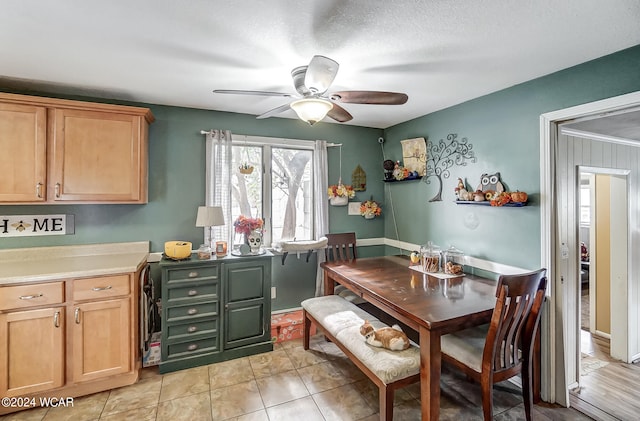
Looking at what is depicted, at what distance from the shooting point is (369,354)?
194 cm

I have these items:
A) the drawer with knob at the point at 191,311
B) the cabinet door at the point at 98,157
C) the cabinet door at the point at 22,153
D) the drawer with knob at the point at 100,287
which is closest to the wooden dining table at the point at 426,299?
the drawer with knob at the point at 191,311

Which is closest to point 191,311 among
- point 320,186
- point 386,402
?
point 386,402

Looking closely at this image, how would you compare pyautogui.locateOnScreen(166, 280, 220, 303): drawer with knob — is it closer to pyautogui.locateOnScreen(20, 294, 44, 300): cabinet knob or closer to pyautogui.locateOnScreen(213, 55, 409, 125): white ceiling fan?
pyautogui.locateOnScreen(20, 294, 44, 300): cabinet knob

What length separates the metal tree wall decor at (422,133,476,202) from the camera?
289 cm

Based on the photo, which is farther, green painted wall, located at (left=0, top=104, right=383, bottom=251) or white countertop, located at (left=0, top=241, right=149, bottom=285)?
green painted wall, located at (left=0, top=104, right=383, bottom=251)

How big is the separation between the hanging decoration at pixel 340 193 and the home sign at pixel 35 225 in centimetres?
256

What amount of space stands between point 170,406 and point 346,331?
53.8 inches

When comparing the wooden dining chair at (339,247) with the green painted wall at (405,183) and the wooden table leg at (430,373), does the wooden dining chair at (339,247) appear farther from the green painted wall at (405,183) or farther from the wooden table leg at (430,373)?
the wooden table leg at (430,373)

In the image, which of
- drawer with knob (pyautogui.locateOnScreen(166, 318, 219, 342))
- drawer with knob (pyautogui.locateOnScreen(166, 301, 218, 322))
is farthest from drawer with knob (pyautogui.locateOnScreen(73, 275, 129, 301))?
drawer with knob (pyautogui.locateOnScreen(166, 318, 219, 342))

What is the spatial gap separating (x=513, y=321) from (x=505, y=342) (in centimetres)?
14

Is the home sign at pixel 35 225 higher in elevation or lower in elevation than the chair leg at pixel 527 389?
higher

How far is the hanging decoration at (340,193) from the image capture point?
3.63 m

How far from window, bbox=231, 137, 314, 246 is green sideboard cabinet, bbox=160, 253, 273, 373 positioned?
0.60 m

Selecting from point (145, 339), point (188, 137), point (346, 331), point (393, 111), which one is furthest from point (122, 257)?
point (393, 111)
